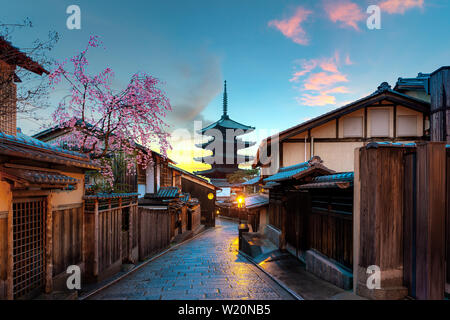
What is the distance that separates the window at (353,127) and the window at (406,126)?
2184 millimetres

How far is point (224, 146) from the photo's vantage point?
4456cm

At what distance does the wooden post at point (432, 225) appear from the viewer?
17.2ft

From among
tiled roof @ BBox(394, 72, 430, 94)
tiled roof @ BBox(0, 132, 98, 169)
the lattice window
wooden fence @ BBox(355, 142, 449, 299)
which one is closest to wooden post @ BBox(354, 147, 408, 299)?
wooden fence @ BBox(355, 142, 449, 299)

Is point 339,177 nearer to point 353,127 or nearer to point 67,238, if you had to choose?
point 353,127

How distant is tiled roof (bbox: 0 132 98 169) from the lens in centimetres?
488

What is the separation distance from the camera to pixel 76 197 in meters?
8.10

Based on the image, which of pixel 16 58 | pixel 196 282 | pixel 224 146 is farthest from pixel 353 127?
pixel 224 146

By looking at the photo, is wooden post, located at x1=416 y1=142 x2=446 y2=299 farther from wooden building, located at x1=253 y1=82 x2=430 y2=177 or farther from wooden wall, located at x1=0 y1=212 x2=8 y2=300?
wooden wall, located at x1=0 y1=212 x2=8 y2=300

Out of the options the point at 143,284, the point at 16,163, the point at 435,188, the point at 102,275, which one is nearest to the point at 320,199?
the point at 435,188

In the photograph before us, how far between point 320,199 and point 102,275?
8795 mm

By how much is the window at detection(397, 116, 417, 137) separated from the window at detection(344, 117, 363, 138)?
7.17 feet

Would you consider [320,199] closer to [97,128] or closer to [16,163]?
[16,163]

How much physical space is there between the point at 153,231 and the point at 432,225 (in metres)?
12.9

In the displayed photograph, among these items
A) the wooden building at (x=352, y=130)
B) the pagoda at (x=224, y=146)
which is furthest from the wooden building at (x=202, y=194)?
the wooden building at (x=352, y=130)
